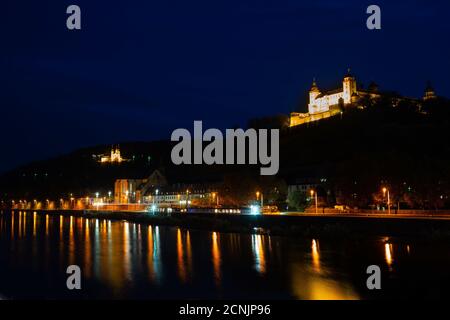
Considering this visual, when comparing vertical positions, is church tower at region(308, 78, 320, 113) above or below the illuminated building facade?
above

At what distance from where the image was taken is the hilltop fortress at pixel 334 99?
4309 inches

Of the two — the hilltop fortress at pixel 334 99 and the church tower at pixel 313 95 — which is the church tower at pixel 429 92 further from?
the church tower at pixel 313 95

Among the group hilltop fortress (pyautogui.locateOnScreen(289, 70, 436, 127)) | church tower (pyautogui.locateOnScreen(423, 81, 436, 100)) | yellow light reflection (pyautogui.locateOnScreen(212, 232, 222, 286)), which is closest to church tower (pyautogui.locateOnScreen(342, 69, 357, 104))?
hilltop fortress (pyautogui.locateOnScreen(289, 70, 436, 127))

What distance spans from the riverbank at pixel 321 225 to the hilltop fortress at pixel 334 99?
200ft

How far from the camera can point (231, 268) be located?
27766 mm

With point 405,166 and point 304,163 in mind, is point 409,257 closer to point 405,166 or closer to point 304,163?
point 405,166

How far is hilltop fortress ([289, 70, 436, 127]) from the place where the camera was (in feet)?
359

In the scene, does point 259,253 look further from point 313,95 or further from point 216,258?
point 313,95

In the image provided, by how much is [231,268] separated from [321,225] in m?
14.0

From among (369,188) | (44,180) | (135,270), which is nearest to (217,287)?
(135,270)

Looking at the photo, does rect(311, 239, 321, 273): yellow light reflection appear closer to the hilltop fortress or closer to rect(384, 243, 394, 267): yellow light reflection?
rect(384, 243, 394, 267): yellow light reflection

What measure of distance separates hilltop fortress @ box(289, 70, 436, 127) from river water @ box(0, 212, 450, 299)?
7476 cm

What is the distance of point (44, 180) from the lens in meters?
150
